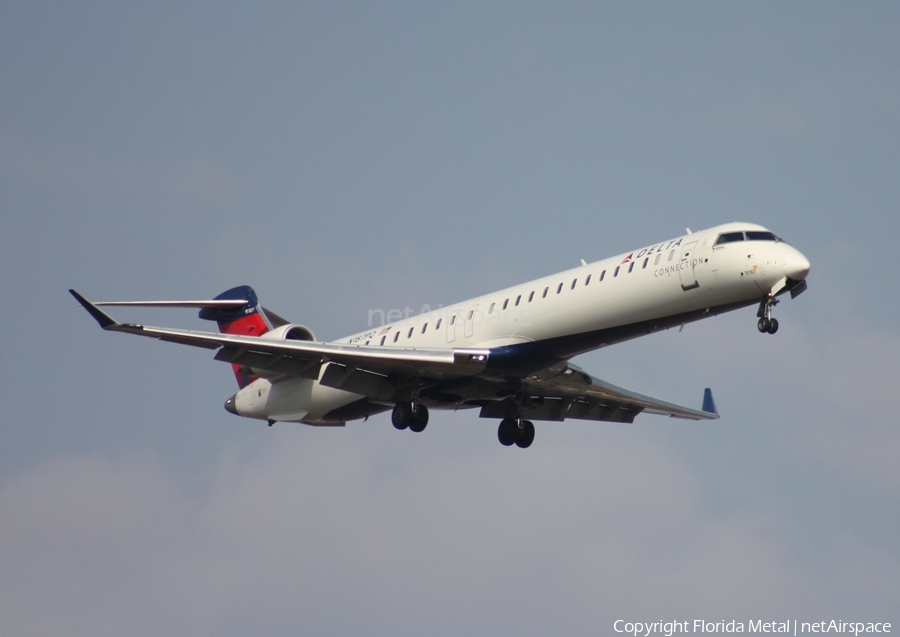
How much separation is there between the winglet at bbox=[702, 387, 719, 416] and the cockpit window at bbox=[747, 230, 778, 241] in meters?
9.45

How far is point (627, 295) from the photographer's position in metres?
23.5

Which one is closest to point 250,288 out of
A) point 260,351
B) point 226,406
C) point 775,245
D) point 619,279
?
point 226,406

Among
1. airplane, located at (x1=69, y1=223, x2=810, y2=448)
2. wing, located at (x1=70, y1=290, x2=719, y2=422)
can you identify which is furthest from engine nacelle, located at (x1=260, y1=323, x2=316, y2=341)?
wing, located at (x1=70, y1=290, x2=719, y2=422)

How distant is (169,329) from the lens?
2420 cm

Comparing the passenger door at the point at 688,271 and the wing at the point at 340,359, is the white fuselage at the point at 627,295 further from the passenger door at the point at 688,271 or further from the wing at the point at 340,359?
the wing at the point at 340,359

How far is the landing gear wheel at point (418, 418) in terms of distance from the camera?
2650 cm

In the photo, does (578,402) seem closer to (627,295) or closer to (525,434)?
(525,434)

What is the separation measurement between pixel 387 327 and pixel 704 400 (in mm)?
8740

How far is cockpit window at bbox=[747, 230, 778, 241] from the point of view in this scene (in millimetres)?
23000

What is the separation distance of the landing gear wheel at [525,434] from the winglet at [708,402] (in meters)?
5.14

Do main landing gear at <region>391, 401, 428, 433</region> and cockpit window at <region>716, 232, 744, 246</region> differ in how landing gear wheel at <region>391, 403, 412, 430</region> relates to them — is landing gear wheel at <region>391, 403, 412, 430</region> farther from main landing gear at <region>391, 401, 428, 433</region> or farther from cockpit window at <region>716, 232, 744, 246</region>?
cockpit window at <region>716, 232, 744, 246</region>

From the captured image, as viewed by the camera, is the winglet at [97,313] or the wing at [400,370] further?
the wing at [400,370]

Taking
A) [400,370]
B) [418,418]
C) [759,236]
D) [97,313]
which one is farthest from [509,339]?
[97,313]

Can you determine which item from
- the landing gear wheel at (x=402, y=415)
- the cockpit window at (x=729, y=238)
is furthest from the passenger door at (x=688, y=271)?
the landing gear wheel at (x=402, y=415)
